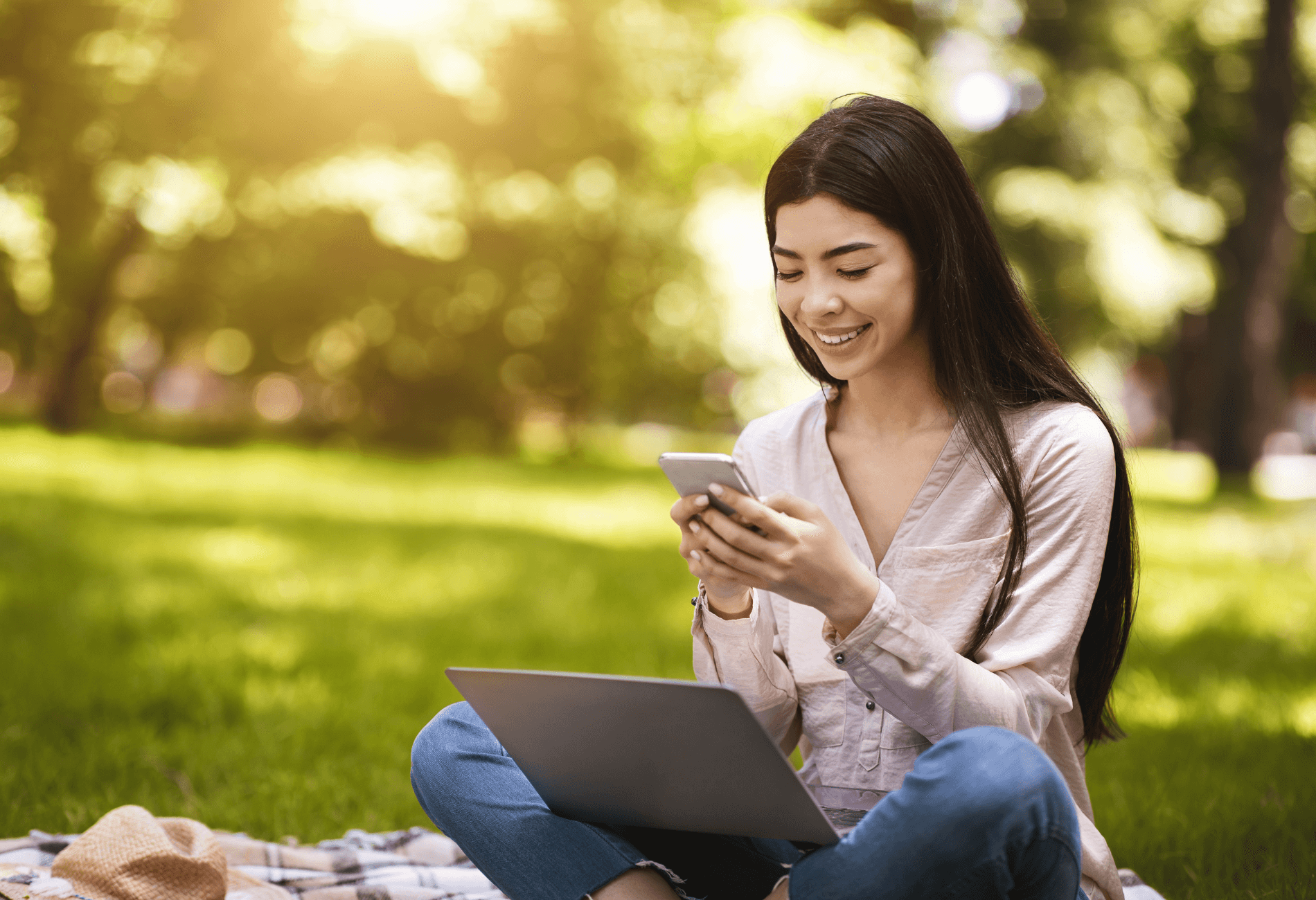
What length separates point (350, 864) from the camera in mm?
2848

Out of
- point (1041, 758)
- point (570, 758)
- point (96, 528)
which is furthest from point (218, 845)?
point (96, 528)

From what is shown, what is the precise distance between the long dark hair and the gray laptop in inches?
19.9

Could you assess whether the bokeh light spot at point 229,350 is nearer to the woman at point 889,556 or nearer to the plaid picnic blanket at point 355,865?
the plaid picnic blanket at point 355,865

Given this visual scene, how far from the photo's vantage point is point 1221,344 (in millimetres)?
14391

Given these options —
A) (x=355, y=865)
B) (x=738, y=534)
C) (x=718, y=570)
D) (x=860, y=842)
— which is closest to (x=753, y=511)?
(x=738, y=534)

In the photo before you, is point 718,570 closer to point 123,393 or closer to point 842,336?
point 842,336

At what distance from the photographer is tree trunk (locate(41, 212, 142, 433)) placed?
44.8ft

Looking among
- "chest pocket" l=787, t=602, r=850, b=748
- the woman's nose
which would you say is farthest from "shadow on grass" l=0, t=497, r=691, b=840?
the woman's nose

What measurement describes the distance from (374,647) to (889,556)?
3.60 metres

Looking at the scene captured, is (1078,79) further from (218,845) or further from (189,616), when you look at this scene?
(218,845)

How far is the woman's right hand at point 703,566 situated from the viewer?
1767 millimetres

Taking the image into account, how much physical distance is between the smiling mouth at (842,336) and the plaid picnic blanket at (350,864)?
4.84ft

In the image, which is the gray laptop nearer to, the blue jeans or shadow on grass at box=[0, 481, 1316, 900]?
the blue jeans

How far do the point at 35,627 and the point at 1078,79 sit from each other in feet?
50.2
